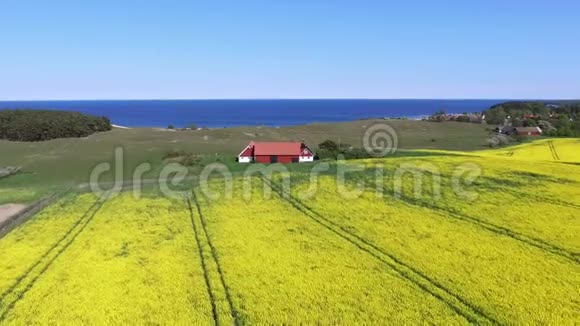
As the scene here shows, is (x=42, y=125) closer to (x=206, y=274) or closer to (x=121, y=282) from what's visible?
(x=121, y=282)

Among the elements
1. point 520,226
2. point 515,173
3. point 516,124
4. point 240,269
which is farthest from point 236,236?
point 516,124

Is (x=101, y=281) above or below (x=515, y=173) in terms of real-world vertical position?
below

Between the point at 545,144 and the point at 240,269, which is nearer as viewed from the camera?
the point at 240,269

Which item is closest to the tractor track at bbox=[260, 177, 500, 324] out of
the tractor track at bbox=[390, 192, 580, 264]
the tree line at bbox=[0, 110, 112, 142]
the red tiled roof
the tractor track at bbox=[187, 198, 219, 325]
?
the tractor track at bbox=[390, 192, 580, 264]

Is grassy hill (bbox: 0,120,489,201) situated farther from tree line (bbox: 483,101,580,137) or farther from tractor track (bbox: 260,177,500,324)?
tractor track (bbox: 260,177,500,324)

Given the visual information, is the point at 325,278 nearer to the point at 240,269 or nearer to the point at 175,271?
the point at 240,269

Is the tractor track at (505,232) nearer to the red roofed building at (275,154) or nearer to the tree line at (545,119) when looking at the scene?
the red roofed building at (275,154)

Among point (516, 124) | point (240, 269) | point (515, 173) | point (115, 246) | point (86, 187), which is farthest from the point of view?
point (516, 124)
